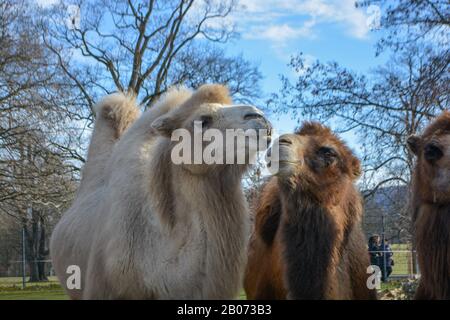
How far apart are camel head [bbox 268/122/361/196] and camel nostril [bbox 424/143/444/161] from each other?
0.66 meters

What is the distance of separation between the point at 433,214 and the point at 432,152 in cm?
46

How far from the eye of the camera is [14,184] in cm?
1672

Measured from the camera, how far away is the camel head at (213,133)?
11.9 feet

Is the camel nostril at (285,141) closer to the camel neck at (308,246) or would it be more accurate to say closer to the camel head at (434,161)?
the camel neck at (308,246)

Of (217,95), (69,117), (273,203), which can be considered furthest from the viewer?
(69,117)

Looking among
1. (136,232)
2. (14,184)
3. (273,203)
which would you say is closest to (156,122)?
(136,232)

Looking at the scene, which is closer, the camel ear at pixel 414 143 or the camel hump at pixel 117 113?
the camel ear at pixel 414 143

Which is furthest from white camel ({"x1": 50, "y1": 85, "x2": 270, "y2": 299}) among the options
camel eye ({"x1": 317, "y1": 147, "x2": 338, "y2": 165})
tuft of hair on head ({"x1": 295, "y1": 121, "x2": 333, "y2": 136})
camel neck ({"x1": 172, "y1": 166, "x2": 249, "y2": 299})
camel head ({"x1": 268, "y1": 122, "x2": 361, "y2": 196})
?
tuft of hair on head ({"x1": 295, "y1": 121, "x2": 333, "y2": 136})

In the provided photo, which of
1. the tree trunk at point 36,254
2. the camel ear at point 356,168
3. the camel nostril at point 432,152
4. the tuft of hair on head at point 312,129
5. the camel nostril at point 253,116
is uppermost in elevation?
the tuft of hair on head at point 312,129

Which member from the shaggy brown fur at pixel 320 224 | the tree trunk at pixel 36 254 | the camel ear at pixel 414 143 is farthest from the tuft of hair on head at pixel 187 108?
the tree trunk at pixel 36 254

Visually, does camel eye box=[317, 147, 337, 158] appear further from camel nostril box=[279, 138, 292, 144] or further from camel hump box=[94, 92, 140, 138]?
camel hump box=[94, 92, 140, 138]

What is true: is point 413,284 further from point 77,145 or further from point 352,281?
point 77,145

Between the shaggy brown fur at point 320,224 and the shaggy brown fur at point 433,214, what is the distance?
50 centimetres

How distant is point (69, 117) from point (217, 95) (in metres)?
14.9
